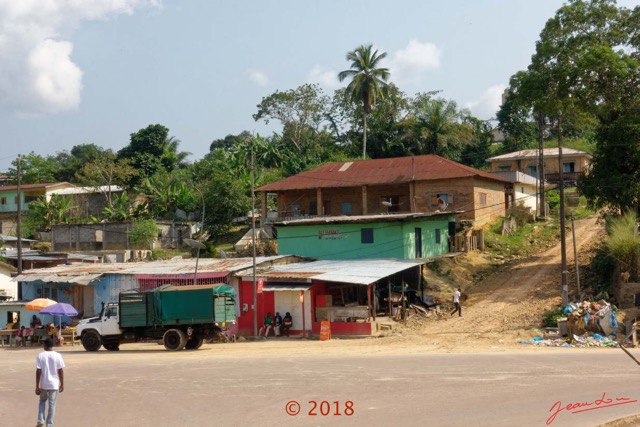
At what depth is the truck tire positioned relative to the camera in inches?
1017

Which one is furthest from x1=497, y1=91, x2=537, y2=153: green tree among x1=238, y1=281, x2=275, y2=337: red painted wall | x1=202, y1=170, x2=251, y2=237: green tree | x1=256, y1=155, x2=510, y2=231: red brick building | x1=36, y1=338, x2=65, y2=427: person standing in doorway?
x1=36, y1=338, x2=65, y2=427: person standing in doorway

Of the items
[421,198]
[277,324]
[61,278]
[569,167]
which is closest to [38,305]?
[61,278]

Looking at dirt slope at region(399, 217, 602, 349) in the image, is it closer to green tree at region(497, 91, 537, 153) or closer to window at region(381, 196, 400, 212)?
window at region(381, 196, 400, 212)

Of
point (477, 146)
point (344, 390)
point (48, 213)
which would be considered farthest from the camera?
point (477, 146)

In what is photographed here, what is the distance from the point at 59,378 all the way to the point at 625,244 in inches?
1011

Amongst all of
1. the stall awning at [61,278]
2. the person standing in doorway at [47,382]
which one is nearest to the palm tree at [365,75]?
the stall awning at [61,278]

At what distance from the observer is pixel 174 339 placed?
26.0 m

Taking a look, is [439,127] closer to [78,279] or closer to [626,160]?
[626,160]

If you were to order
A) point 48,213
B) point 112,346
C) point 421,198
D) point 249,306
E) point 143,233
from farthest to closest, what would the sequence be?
1. point 48,213
2. point 143,233
3. point 421,198
4. point 249,306
5. point 112,346

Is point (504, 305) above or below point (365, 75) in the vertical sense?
below

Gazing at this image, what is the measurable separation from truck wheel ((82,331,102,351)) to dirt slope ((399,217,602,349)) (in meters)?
12.0

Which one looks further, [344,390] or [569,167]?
[569,167]

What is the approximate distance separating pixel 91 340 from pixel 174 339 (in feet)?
11.1

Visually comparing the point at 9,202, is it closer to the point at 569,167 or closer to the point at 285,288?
the point at 285,288
